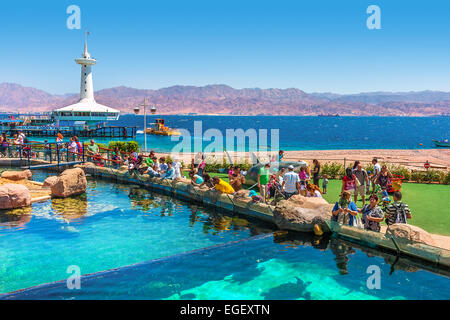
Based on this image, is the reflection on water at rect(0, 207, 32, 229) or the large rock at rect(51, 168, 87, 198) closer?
the reflection on water at rect(0, 207, 32, 229)

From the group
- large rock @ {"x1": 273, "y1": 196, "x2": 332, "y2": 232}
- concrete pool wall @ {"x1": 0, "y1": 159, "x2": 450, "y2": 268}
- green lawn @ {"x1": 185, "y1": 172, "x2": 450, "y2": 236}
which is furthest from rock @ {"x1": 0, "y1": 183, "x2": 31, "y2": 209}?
green lawn @ {"x1": 185, "y1": 172, "x2": 450, "y2": 236}

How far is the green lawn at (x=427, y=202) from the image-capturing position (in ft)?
33.8

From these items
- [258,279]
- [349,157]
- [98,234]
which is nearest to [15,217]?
[98,234]

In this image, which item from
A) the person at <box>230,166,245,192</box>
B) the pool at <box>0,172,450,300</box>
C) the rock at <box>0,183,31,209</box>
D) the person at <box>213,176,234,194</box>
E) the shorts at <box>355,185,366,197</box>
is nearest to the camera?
the pool at <box>0,172,450,300</box>

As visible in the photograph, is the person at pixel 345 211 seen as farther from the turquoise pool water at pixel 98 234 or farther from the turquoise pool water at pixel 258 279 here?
the turquoise pool water at pixel 98 234

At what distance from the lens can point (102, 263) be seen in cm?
880

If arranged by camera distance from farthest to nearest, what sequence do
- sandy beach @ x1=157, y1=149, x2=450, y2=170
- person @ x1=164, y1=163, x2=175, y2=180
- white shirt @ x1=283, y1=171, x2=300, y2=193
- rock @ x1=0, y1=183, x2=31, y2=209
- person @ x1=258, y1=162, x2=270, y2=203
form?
sandy beach @ x1=157, y1=149, x2=450, y2=170 < person @ x1=164, y1=163, x2=175, y2=180 < rock @ x1=0, y1=183, x2=31, y2=209 < person @ x1=258, y1=162, x2=270, y2=203 < white shirt @ x1=283, y1=171, x2=300, y2=193

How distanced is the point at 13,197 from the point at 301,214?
33.6 ft

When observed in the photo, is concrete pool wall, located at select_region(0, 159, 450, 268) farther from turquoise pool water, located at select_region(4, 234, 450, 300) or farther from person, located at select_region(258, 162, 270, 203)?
person, located at select_region(258, 162, 270, 203)

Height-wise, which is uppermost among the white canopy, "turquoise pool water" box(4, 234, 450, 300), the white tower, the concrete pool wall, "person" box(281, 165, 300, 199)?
the white tower

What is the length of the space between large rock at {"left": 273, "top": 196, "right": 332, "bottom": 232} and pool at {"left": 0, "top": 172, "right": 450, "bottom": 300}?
325 mm

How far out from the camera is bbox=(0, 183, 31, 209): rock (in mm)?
13070

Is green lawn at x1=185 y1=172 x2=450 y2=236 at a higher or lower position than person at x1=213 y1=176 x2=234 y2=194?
lower
